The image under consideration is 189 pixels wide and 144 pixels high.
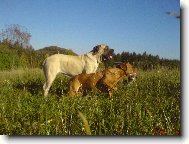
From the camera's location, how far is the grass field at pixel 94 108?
142 inches

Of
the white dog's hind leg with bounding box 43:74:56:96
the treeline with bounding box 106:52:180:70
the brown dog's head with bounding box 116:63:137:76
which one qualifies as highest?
the treeline with bounding box 106:52:180:70

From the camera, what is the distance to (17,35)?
152 inches

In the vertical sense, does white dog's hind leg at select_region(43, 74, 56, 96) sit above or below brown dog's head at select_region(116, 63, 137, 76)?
below

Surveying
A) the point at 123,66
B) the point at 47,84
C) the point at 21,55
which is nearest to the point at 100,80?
the point at 123,66

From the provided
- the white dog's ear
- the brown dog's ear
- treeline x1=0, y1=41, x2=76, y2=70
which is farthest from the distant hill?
the brown dog's ear

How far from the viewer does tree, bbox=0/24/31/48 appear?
386cm

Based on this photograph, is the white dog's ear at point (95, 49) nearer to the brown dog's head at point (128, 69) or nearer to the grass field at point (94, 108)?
the brown dog's head at point (128, 69)

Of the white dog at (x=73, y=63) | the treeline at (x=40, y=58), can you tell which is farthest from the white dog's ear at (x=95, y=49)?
the treeline at (x=40, y=58)

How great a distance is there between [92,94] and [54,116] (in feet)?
1.47

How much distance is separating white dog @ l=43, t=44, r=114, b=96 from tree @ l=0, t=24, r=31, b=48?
9.2 inches

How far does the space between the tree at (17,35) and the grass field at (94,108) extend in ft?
0.92

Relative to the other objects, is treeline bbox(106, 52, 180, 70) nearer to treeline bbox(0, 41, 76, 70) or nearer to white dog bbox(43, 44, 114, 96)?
white dog bbox(43, 44, 114, 96)

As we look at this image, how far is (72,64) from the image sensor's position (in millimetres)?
4355

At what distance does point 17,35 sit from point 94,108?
74 centimetres
